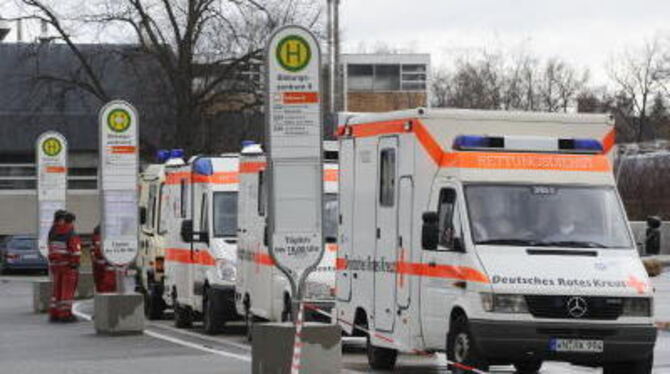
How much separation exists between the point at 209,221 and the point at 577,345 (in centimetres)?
1082

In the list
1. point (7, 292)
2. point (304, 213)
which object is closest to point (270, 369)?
point (304, 213)

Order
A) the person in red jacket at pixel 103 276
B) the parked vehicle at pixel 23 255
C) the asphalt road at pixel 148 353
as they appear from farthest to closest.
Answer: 1. the parked vehicle at pixel 23 255
2. the person in red jacket at pixel 103 276
3. the asphalt road at pixel 148 353

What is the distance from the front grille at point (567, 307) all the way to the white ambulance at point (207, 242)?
10.0 metres

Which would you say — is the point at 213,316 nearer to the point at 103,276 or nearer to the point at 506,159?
the point at 103,276

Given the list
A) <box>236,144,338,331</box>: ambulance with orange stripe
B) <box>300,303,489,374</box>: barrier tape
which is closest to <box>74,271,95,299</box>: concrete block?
<box>236,144,338,331</box>: ambulance with orange stripe

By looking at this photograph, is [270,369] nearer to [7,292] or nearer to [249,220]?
[249,220]

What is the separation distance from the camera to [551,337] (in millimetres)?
15023

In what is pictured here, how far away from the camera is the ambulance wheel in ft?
59.3

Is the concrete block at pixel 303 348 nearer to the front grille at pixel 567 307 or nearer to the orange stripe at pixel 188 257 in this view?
the front grille at pixel 567 307

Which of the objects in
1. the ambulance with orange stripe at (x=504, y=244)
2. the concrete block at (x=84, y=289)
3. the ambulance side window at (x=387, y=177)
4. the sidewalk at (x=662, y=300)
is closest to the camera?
the ambulance with orange stripe at (x=504, y=244)

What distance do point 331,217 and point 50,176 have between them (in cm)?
1426

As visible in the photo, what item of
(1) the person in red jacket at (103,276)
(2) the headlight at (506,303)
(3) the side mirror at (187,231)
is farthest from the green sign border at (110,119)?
(2) the headlight at (506,303)

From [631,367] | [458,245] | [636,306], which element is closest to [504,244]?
[458,245]

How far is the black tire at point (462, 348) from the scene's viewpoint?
49.8 ft
